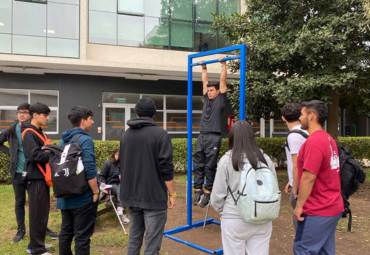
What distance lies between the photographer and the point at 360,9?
7.22 meters

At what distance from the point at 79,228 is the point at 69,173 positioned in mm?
603

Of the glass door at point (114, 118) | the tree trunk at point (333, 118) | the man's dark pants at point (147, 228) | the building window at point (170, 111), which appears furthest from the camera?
the building window at point (170, 111)

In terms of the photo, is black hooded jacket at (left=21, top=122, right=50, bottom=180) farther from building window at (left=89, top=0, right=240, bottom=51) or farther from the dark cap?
building window at (left=89, top=0, right=240, bottom=51)

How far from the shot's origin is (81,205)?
131 inches

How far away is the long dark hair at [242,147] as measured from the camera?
254cm

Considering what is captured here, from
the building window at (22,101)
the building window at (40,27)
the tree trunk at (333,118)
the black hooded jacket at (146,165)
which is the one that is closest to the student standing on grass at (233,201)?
the black hooded jacket at (146,165)

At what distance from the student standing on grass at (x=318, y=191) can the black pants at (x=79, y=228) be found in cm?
211

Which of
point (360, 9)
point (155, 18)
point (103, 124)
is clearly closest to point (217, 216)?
point (360, 9)

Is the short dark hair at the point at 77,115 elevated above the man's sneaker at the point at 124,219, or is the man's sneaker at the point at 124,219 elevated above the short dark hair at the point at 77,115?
the short dark hair at the point at 77,115

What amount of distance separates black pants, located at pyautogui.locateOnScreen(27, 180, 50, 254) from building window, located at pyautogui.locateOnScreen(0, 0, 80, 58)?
9.65 metres

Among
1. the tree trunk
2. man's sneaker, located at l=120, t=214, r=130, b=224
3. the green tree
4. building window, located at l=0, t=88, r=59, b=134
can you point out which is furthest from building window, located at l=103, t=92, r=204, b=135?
man's sneaker, located at l=120, t=214, r=130, b=224

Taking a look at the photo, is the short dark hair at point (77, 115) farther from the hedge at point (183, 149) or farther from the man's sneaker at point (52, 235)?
the hedge at point (183, 149)

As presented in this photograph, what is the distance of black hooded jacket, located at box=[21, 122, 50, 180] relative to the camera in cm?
374

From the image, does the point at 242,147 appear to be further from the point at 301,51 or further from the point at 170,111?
the point at 170,111
